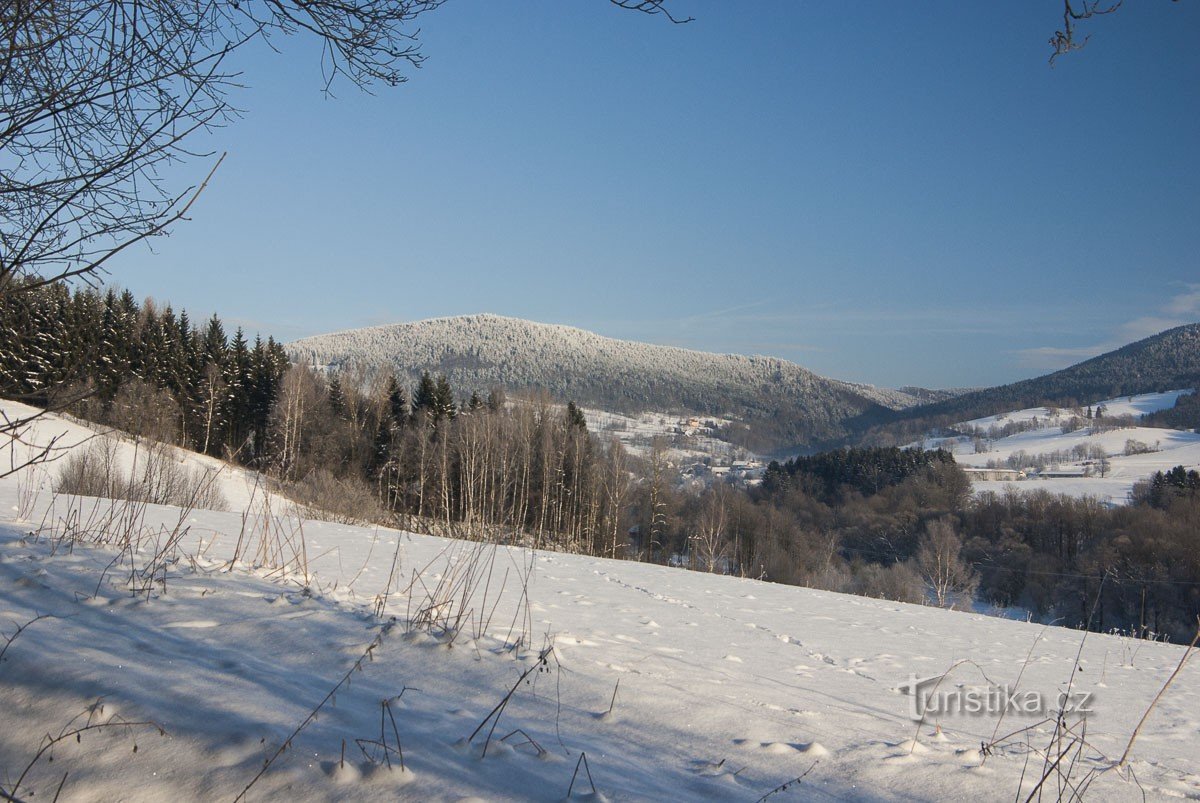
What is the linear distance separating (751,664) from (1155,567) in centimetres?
5248

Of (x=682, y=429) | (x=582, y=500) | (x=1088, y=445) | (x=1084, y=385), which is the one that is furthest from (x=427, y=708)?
(x=1084, y=385)

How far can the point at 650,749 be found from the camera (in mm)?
2428

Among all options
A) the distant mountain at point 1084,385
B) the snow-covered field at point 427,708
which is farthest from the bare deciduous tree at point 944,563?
the distant mountain at point 1084,385

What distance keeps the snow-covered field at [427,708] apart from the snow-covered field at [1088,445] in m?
75.3

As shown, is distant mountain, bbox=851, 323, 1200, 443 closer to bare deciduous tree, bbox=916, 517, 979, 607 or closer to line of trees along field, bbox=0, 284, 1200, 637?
line of trees along field, bbox=0, 284, 1200, 637

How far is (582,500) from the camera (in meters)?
34.9

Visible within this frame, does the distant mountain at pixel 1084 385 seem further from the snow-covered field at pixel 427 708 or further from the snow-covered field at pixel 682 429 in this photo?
the snow-covered field at pixel 427 708

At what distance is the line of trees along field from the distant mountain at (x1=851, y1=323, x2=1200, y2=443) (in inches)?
3532

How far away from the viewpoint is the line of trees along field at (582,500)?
3123 cm

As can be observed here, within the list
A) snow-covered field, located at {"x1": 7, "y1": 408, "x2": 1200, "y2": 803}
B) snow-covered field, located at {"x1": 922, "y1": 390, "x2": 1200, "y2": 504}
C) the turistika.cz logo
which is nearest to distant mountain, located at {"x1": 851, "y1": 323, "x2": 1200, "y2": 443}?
snow-covered field, located at {"x1": 922, "y1": 390, "x2": 1200, "y2": 504}

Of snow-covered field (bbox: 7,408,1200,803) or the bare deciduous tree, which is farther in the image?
the bare deciduous tree

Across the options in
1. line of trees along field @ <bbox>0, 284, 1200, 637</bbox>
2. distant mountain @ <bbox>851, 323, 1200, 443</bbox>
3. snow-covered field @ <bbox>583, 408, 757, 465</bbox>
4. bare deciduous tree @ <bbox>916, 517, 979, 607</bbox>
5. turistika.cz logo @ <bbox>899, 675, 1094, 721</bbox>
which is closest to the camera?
turistika.cz logo @ <bbox>899, 675, 1094, 721</bbox>

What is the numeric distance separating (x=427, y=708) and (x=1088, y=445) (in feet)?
444

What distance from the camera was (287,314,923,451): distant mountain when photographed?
14700cm
